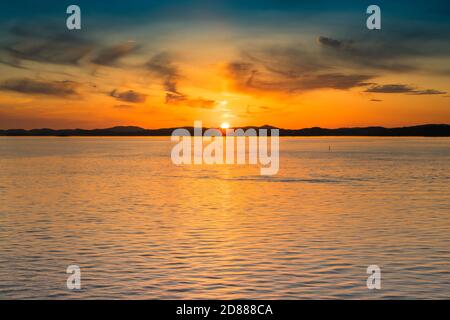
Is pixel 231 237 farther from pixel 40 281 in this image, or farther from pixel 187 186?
pixel 187 186

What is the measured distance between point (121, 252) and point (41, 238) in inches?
267

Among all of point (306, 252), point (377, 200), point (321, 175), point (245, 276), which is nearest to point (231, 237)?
point (306, 252)

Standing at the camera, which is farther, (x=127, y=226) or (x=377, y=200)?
(x=377, y=200)

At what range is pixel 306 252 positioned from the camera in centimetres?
2928

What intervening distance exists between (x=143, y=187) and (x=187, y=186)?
16.5 feet
